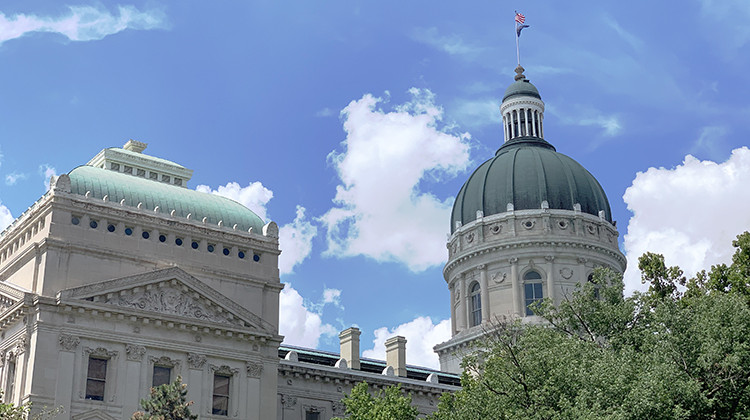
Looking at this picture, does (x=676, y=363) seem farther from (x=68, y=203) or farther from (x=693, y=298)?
(x=68, y=203)

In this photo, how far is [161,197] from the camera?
5734cm

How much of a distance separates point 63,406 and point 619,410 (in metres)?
26.6

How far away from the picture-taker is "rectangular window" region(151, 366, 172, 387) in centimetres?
5297

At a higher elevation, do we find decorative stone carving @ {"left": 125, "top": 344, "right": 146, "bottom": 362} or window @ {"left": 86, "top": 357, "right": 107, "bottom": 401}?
decorative stone carving @ {"left": 125, "top": 344, "right": 146, "bottom": 362}

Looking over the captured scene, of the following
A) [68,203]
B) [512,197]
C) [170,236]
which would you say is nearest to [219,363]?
[170,236]

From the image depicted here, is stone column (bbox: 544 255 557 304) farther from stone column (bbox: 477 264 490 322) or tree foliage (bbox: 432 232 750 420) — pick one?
tree foliage (bbox: 432 232 750 420)

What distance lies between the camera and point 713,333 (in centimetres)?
3966

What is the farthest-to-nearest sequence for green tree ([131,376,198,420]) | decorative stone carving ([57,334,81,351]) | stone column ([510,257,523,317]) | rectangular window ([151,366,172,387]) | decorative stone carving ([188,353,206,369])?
1. stone column ([510,257,523,317])
2. decorative stone carving ([188,353,206,369])
3. rectangular window ([151,366,172,387])
4. decorative stone carving ([57,334,81,351])
5. green tree ([131,376,198,420])

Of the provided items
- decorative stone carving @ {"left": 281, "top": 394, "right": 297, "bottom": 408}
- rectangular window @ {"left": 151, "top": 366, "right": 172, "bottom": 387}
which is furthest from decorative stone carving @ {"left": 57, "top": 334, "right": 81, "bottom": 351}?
decorative stone carving @ {"left": 281, "top": 394, "right": 297, "bottom": 408}

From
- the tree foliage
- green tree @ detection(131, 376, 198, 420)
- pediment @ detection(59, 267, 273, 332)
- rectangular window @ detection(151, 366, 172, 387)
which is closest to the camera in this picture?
the tree foliage

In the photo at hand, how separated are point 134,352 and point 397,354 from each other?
21.6 metres

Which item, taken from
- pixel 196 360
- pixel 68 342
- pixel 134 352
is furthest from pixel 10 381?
pixel 196 360

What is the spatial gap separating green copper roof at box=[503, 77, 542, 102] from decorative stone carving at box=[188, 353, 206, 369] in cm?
5066

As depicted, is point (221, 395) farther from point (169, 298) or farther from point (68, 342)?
point (68, 342)
